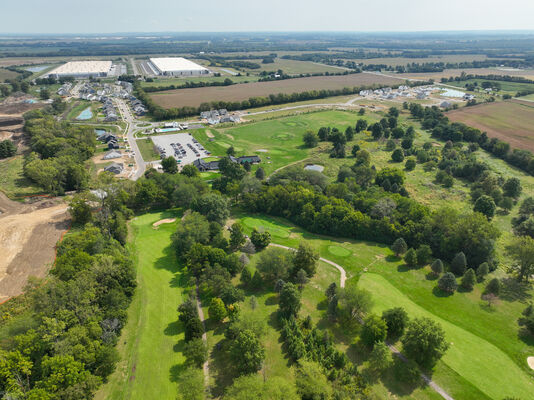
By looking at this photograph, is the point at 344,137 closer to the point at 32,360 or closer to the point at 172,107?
the point at 172,107

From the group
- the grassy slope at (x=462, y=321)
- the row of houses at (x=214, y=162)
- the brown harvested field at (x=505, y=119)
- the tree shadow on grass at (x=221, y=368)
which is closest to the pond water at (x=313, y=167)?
the row of houses at (x=214, y=162)

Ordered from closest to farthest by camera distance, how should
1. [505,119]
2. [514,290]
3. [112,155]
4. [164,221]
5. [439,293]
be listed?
[439,293], [514,290], [164,221], [112,155], [505,119]

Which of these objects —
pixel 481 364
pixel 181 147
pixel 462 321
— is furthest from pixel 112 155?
pixel 481 364

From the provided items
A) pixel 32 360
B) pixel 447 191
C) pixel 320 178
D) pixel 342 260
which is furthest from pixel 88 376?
pixel 447 191

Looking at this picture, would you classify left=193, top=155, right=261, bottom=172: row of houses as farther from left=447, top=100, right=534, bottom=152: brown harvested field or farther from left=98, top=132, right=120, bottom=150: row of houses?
left=447, top=100, right=534, bottom=152: brown harvested field

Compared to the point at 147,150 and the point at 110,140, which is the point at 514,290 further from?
the point at 110,140

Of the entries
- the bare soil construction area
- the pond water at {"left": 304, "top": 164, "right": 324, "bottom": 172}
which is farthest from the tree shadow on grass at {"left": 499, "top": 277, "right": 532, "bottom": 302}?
the bare soil construction area
